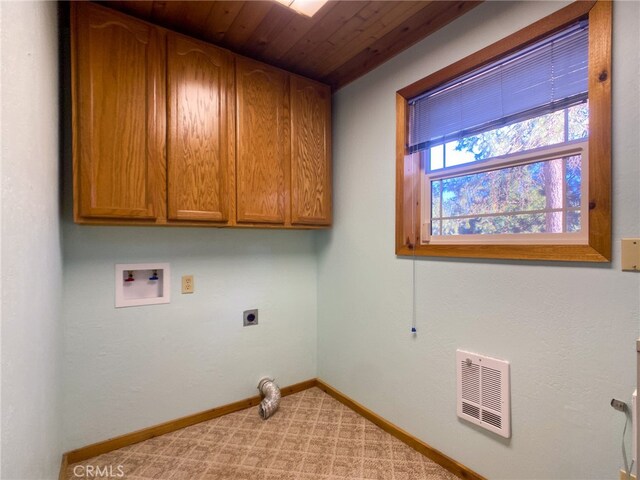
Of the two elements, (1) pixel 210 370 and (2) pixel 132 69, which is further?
(1) pixel 210 370

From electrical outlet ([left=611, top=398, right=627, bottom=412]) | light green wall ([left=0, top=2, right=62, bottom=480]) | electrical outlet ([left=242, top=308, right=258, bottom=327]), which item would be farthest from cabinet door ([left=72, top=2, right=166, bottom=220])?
electrical outlet ([left=611, top=398, right=627, bottom=412])

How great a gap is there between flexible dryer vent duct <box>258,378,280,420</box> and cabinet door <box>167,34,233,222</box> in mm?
1275

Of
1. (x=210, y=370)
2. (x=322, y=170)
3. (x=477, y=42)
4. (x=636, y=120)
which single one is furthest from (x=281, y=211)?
(x=636, y=120)

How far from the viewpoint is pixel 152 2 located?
1.49 meters

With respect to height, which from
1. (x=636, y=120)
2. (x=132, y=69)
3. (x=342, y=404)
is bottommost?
(x=342, y=404)

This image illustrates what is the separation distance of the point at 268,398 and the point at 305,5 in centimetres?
237

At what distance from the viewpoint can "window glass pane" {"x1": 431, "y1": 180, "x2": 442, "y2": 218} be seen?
1.73 metres

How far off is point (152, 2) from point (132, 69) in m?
0.34

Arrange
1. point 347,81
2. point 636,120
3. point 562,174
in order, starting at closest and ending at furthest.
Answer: point 636,120 < point 562,174 < point 347,81

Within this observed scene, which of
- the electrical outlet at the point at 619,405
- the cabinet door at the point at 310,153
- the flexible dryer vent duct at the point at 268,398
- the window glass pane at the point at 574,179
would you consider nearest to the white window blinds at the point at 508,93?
the window glass pane at the point at 574,179

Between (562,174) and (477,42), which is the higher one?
(477,42)

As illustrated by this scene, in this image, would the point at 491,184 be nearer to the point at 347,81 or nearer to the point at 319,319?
the point at 347,81

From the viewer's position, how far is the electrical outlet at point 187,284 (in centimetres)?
198

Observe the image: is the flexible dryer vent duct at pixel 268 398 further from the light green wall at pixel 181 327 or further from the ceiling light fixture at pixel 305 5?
the ceiling light fixture at pixel 305 5
